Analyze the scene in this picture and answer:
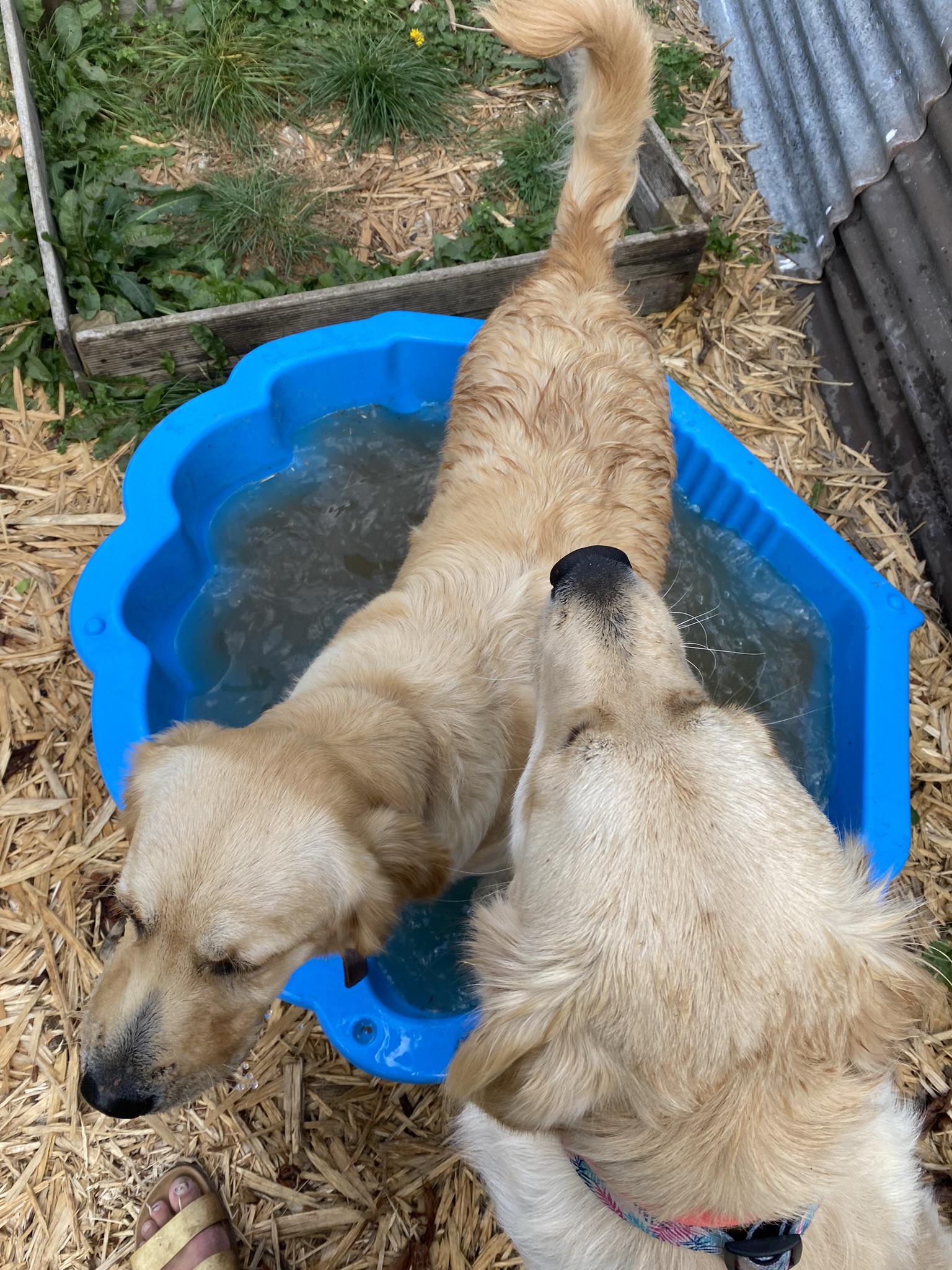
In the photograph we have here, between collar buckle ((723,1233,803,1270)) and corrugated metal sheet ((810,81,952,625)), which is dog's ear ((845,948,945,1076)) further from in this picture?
corrugated metal sheet ((810,81,952,625))

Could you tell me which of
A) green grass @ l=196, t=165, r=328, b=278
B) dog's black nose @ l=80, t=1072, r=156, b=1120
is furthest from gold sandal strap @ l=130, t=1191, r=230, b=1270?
green grass @ l=196, t=165, r=328, b=278

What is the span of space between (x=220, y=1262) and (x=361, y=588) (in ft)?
7.84

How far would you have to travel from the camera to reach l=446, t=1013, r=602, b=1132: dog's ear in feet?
4.10

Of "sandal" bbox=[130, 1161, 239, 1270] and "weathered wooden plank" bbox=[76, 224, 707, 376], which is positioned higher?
"weathered wooden plank" bbox=[76, 224, 707, 376]

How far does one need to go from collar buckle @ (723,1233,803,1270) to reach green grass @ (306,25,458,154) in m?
4.79

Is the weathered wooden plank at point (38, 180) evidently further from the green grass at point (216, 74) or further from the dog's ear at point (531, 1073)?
the dog's ear at point (531, 1073)

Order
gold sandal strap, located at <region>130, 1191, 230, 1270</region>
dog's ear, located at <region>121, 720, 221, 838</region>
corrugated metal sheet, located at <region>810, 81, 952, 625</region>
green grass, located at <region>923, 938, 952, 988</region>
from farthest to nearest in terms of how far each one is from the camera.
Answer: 1. corrugated metal sheet, located at <region>810, 81, 952, 625</region>
2. green grass, located at <region>923, 938, 952, 988</region>
3. gold sandal strap, located at <region>130, 1191, 230, 1270</region>
4. dog's ear, located at <region>121, 720, 221, 838</region>

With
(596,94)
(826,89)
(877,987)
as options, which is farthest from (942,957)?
(826,89)

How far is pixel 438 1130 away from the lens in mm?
2469

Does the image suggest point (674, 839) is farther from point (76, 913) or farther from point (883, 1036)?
point (76, 913)

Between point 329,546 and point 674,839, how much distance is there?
255cm

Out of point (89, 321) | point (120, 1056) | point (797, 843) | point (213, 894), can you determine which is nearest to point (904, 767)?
point (797, 843)

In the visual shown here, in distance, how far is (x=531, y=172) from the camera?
4145mm

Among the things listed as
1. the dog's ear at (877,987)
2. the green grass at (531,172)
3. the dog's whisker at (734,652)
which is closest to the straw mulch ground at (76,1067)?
the dog's whisker at (734,652)
